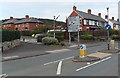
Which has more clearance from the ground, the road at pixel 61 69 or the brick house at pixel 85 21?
the brick house at pixel 85 21

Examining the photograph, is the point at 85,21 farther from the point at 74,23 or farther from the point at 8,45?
the point at 8,45

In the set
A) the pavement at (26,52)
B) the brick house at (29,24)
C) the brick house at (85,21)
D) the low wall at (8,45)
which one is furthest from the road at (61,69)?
the brick house at (29,24)

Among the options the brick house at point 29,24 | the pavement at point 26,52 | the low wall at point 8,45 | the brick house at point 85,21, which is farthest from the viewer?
the brick house at point 29,24

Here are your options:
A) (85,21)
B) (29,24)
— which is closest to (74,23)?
(85,21)

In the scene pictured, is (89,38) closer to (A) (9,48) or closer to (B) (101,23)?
(A) (9,48)

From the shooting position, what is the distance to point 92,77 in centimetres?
732

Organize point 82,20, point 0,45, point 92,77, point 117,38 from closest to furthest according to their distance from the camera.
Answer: point 92,77 → point 0,45 → point 117,38 → point 82,20

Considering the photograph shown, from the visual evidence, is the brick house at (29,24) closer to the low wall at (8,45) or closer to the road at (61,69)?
the low wall at (8,45)

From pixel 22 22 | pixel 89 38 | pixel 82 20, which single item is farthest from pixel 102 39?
pixel 22 22

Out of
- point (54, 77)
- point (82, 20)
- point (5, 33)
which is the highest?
point (82, 20)

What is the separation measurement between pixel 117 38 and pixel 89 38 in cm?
890

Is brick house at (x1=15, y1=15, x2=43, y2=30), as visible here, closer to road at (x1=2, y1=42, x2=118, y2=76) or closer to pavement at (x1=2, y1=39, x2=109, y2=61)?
pavement at (x1=2, y1=39, x2=109, y2=61)

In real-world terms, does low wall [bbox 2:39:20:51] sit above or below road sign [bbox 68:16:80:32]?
below

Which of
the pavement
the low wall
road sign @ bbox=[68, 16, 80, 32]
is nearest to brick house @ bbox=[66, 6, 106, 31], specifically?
road sign @ bbox=[68, 16, 80, 32]
